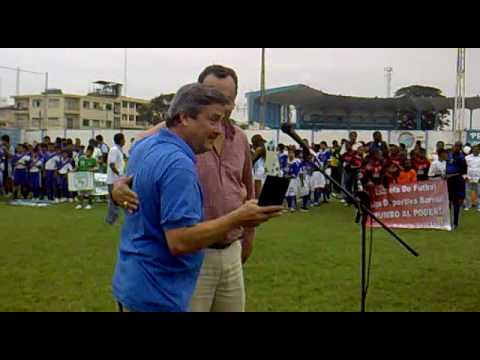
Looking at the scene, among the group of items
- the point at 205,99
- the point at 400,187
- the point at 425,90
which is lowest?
the point at 400,187

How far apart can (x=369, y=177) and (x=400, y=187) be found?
1.01 metres

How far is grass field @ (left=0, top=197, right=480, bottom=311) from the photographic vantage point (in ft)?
20.4

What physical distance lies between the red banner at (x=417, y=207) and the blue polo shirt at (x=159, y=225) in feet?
33.1

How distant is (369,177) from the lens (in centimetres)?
1279

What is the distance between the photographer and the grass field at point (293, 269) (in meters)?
6.21

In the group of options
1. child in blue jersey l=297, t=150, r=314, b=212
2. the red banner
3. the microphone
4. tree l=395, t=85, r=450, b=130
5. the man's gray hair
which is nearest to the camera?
the man's gray hair

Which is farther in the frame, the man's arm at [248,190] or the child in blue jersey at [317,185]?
the child in blue jersey at [317,185]

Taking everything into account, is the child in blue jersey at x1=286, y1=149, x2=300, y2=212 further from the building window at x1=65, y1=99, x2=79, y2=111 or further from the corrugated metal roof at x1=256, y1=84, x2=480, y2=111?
the building window at x1=65, y1=99, x2=79, y2=111

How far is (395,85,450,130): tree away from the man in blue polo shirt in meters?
37.0

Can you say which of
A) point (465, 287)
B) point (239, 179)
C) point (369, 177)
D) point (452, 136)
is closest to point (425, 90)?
point (452, 136)

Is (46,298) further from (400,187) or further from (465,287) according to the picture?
(400,187)

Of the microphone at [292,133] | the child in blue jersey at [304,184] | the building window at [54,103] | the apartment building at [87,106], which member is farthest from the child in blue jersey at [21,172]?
the building window at [54,103]

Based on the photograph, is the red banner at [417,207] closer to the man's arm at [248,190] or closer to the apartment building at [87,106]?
the man's arm at [248,190]

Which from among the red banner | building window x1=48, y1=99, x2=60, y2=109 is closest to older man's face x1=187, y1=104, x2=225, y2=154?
the red banner
